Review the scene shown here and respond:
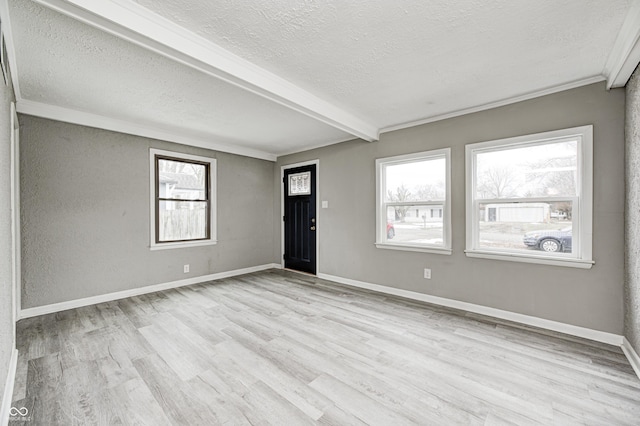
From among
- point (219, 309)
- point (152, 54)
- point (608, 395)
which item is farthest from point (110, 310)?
point (608, 395)

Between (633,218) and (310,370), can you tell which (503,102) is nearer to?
(633,218)

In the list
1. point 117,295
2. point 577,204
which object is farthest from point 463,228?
point 117,295

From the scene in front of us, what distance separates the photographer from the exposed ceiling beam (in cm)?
159

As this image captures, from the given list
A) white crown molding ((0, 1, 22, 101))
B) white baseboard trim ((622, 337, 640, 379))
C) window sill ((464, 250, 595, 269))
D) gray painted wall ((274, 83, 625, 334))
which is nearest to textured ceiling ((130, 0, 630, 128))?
gray painted wall ((274, 83, 625, 334))

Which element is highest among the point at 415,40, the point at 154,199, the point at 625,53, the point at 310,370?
the point at 415,40

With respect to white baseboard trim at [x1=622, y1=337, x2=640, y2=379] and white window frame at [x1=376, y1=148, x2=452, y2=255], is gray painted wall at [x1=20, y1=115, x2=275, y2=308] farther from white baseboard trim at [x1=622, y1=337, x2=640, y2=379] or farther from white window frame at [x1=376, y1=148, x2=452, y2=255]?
white baseboard trim at [x1=622, y1=337, x2=640, y2=379]

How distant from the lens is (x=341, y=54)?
2.22 meters

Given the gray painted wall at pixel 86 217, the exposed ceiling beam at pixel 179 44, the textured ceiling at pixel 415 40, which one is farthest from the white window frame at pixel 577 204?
the gray painted wall at pixel 86 217

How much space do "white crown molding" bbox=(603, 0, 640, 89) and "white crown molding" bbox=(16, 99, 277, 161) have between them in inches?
194

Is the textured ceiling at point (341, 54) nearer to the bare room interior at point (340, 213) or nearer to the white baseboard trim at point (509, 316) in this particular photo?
the bare room interior at point (340, 213)

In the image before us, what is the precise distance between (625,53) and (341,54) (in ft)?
6.98

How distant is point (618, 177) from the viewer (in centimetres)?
247

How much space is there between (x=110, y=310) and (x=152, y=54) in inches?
120

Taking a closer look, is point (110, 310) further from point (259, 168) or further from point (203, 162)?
point (259, 168)
